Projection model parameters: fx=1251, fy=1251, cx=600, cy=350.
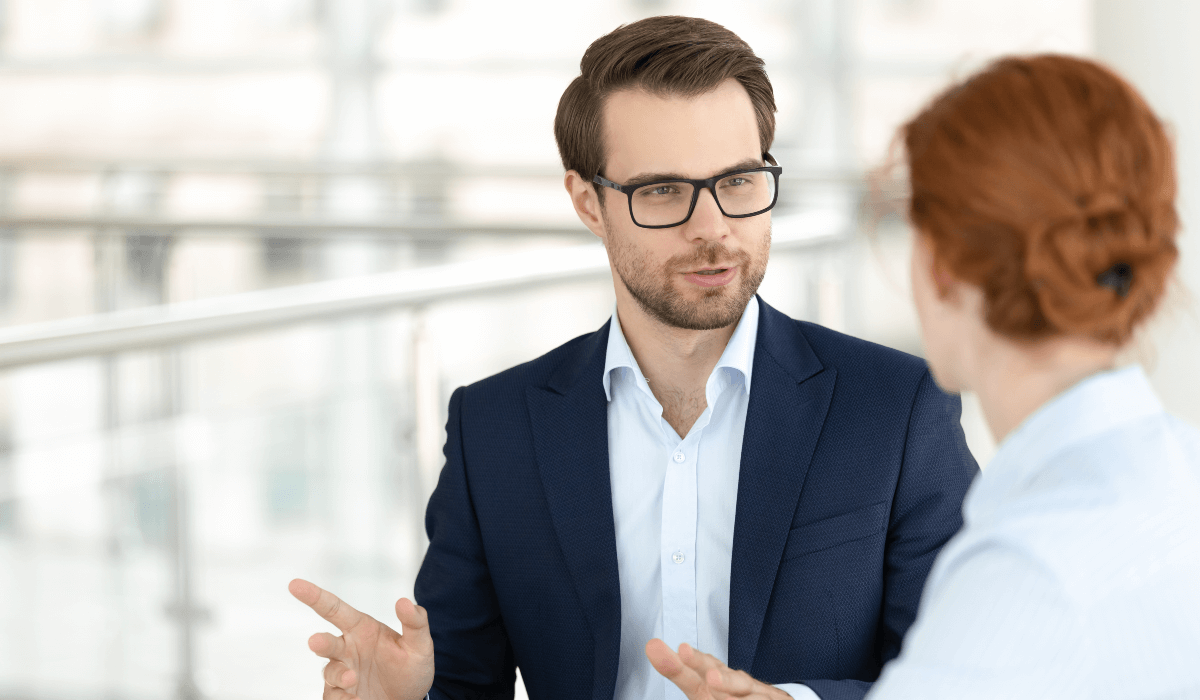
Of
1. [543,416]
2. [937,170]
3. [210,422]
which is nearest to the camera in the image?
[937,170]

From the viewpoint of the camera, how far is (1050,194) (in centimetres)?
69

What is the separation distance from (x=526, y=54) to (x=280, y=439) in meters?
5.56

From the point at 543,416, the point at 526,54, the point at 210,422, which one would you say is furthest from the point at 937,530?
the point at 526,54

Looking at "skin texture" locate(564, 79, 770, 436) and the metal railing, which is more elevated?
"skin texture" locate(564, 79, 770, 436)

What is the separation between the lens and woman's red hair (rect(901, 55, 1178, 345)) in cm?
69

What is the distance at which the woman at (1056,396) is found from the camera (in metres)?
0.64

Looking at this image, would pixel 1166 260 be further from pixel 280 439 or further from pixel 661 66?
pixel 280 439

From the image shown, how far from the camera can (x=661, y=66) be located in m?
1.25

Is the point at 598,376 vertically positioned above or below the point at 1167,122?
below

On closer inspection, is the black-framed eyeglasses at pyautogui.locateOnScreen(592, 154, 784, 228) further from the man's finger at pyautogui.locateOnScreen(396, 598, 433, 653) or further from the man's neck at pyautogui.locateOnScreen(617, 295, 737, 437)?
the man's finger at pyautogui.locateOnScreen(396, 598, 433, 653)

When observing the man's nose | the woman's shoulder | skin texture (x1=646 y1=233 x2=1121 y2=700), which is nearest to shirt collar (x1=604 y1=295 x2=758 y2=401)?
the man's nose

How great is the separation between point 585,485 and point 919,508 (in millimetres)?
325

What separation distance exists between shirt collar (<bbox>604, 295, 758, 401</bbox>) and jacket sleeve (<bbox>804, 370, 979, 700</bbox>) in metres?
0.18

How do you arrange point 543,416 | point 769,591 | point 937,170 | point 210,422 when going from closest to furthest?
point 937,170, point 769,591, point 543,416, point 210,422
